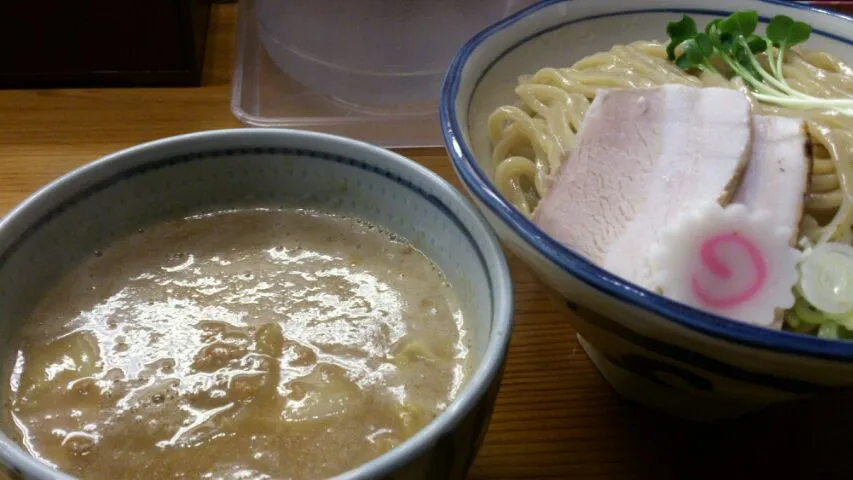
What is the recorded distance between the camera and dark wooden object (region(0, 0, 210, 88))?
1535mm

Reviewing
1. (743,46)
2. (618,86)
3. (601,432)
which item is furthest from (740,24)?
(601,432)

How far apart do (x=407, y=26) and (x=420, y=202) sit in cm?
80

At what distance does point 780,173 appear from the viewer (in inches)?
36.4

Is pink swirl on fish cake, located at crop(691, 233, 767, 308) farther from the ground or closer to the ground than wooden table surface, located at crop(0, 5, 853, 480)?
farther from the ground

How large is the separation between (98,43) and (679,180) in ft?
3.92

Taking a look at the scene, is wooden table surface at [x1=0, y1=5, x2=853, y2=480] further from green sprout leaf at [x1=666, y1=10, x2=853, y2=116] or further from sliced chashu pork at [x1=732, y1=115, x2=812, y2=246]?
green sprout leaf at [x1=666, y1=10, x2=853, y2=116]

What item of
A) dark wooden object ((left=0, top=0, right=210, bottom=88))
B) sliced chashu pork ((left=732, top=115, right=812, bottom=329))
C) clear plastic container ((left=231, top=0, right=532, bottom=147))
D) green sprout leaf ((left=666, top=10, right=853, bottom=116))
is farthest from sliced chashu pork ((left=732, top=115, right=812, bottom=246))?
dark wooden object ((left=0, top=0, right=210, bottom=88))

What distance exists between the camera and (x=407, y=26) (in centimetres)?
156

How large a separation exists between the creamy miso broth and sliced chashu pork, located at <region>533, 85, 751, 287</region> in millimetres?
203

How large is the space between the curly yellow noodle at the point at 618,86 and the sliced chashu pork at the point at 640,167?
0.05 m

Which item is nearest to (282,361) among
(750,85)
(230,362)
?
(230,362)

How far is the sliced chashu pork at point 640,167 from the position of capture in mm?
905

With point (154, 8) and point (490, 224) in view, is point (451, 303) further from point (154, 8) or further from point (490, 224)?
point (154, 8)

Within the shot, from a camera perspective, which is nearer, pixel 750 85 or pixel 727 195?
pixel 727 195
